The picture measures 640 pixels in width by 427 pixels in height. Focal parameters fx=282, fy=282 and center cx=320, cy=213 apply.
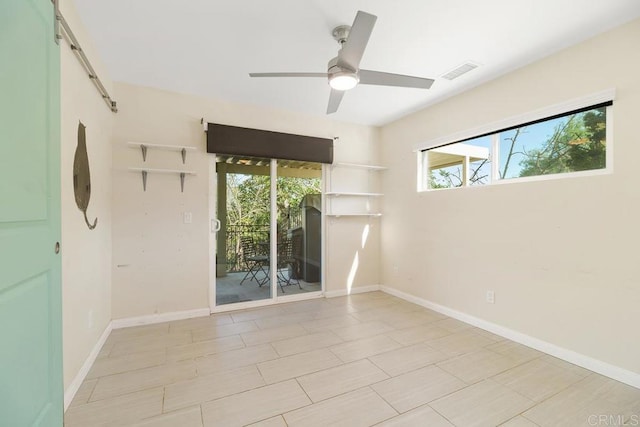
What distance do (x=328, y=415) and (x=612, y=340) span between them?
2186 mm

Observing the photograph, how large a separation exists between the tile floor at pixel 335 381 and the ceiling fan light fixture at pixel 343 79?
7.24ft

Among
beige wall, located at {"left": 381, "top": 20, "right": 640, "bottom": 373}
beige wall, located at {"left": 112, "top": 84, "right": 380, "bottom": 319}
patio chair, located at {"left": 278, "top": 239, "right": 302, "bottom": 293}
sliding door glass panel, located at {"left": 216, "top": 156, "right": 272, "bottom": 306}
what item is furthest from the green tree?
beige wall, located at {"left": 112, "top": 84, "right": 380, "bottom": 319}

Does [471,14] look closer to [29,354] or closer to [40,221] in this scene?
[40,221]

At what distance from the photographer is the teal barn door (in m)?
0.94

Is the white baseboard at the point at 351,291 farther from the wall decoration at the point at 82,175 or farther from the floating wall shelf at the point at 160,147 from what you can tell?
the wall decoration at the point at 82,175

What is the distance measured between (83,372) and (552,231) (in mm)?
3916

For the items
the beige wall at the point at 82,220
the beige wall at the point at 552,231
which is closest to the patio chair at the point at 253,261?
the beige wall at the point at 82,220

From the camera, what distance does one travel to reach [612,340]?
6.91 feet

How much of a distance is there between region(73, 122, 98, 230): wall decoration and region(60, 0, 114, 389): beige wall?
0.21 feet

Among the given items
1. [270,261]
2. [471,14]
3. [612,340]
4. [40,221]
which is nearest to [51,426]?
[40,221]

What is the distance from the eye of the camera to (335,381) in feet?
6.75

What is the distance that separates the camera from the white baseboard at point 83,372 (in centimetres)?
180

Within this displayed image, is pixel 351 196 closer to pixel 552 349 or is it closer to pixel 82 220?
pixel 552 349

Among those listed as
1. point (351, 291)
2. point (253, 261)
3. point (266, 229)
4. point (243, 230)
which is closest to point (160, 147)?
point (243, 230)
